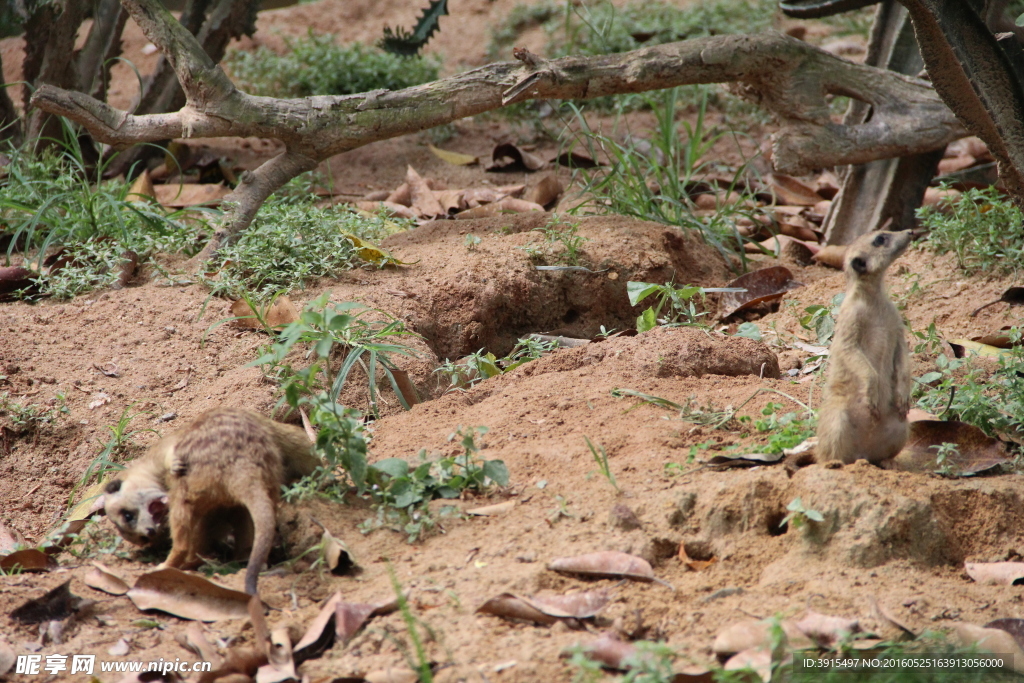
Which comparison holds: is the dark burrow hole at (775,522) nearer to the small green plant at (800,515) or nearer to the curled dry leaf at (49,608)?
the small green plant at (800,515)

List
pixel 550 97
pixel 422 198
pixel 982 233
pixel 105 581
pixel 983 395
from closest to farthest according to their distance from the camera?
pixel 105 581
pixel 983 395
pixel 982 233
pixel 550 97
pixel 422 198

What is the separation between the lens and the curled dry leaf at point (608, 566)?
243 centimetres

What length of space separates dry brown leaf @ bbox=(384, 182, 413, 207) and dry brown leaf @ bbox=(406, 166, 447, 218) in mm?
16

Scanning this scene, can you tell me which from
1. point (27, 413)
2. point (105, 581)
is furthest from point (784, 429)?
point (27, 413)

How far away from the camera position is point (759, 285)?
5000mm

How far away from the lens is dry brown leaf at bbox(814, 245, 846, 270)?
5.32 m

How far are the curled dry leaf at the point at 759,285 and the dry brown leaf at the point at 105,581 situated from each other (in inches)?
129

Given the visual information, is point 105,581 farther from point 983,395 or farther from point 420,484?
point 983,395

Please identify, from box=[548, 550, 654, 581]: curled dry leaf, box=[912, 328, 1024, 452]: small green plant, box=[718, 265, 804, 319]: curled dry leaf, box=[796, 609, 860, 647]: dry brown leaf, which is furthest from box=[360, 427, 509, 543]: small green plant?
box=[718, 265, 804, 319]: curled dry leaf

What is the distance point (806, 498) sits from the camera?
2572mm

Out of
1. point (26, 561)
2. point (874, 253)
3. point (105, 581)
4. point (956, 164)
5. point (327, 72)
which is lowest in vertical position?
point (26, 561)

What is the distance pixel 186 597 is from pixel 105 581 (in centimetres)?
32

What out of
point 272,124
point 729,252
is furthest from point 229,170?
point 729,252

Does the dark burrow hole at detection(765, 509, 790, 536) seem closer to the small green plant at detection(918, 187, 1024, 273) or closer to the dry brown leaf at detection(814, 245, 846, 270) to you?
the small green plant at detection(918, 187, 1024, 273)
